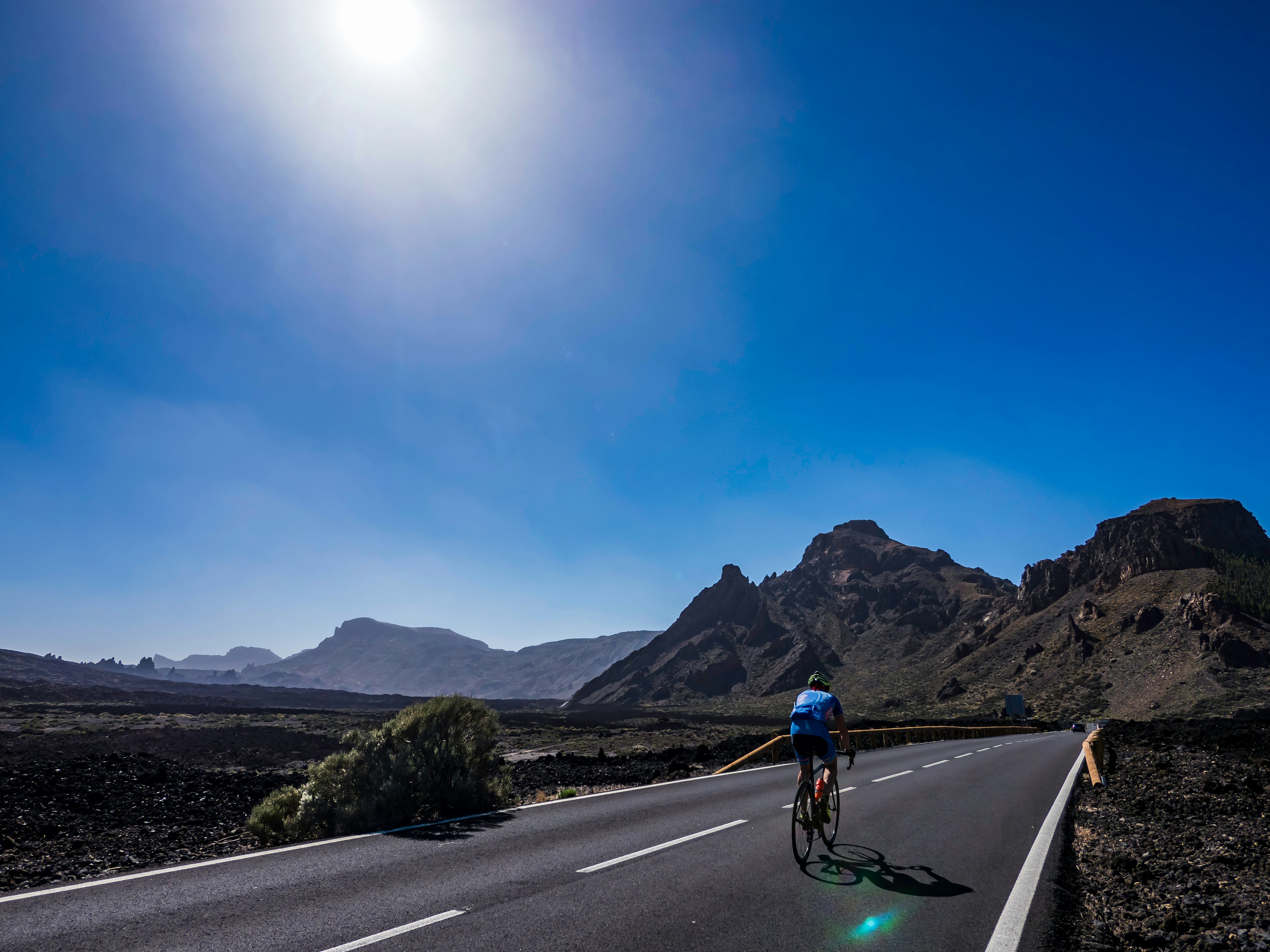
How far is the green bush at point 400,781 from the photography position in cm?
994

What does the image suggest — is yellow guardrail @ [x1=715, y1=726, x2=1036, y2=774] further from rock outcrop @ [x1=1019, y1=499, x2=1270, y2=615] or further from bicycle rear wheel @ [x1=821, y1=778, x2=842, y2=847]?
rock outcrop @ [x1=1019, y1=499, x2=1270, y2=615]

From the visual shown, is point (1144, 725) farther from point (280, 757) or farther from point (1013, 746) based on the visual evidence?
point (280, 757)

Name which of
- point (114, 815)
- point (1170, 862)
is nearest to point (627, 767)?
point (114, 815)

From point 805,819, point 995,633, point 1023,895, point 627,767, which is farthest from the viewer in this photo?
point 995,633

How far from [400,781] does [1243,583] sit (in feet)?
362

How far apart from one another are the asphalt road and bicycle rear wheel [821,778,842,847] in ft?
0.64

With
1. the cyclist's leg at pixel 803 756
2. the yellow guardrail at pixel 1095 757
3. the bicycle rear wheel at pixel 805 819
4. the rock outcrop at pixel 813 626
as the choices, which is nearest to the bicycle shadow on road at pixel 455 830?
the bicycle rear wheel at pixel 805 819

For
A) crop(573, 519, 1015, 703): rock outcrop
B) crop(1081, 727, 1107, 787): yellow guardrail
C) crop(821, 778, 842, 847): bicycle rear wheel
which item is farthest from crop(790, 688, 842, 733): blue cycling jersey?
crop(573, 519, 1015, 703): rock outcrop

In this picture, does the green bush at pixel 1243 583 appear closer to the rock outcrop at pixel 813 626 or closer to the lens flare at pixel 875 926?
the rock outcrop at pixel 813 626

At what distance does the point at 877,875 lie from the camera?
23.2 ft

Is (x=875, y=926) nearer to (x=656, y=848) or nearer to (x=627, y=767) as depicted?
(x=656, y=848)

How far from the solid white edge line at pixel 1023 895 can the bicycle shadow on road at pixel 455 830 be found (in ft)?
21.7

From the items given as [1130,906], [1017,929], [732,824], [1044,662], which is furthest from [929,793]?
[1044,662]

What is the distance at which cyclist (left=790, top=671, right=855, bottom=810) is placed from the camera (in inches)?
302
